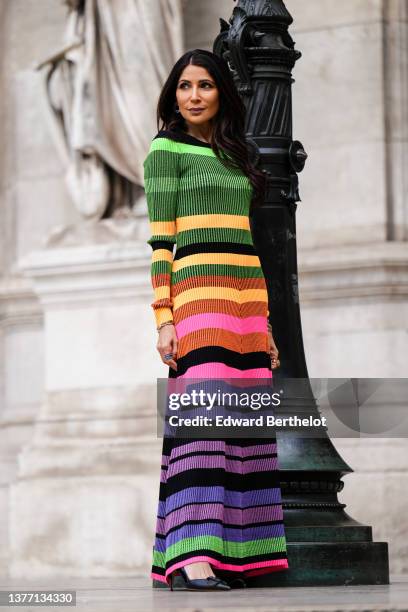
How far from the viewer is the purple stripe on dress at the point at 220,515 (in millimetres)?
5859

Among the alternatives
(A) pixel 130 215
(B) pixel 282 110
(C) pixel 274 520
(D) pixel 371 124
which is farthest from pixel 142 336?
(C) pixel 274 520

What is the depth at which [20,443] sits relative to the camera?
11305 millimetres

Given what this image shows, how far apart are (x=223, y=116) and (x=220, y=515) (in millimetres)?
1406

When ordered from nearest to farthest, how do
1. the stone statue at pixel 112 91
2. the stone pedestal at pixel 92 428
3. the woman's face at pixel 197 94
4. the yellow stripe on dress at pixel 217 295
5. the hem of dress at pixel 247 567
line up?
1. the hem of dress at pixel 247 567
2. the yellow stripe on dress at pixel 217 295
3. the woman's face at pixel 197 94
4. the stone pedestal at pixel 92 428
5. the stone statue at pixel 112 91

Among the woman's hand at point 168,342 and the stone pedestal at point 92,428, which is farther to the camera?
the stone pedestal at point 92,428

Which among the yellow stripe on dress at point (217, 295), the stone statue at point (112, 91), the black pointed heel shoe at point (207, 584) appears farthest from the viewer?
the stone statue at point (112, 91)

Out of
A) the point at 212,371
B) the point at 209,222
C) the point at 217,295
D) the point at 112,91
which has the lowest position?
the point at 212,371

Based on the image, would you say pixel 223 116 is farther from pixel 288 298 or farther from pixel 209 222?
pixel 288 298

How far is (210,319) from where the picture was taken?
596 centimetres

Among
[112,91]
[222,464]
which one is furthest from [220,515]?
[112,91]

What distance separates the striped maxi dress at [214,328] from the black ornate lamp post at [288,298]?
35cm

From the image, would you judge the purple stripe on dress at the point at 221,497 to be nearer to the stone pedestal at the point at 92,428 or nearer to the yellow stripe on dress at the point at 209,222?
the yellow stripe on dress at the point at 209,222

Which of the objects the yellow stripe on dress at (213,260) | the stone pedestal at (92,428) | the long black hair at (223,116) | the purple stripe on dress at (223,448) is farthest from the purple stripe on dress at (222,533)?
the stone pedestal at (92,428)

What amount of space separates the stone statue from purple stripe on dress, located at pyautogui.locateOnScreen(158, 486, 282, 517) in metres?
4.70
